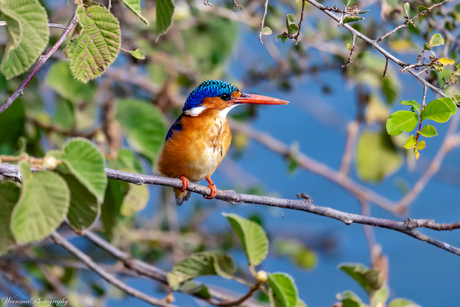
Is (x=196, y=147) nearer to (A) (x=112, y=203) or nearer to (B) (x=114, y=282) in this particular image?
(A) (x=112, y=203)

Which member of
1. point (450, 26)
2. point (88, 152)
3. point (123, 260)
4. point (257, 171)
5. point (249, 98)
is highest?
point (257, 171)

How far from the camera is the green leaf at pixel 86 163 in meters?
0.96

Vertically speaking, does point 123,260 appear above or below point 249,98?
below

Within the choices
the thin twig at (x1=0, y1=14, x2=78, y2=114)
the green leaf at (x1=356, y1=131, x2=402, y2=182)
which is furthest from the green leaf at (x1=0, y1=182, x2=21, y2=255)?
the green leaf at (x1=356, y1=131, x2=402, y2=182)

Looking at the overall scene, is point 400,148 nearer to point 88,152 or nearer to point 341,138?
point 88,152

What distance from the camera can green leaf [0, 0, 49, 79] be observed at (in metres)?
0.86

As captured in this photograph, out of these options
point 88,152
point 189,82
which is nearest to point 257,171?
point 189,82

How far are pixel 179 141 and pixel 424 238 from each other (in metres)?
0.91

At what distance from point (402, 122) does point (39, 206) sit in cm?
74

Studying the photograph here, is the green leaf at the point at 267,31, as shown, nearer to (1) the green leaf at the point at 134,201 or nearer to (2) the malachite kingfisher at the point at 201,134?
(2) the malachite kingfisher at the point at 201,134

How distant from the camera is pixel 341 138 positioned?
5.68 meters

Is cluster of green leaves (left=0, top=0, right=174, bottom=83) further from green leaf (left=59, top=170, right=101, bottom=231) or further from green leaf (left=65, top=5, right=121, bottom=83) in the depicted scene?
green leaf (left=59, top=170, right=101, bottom=231)

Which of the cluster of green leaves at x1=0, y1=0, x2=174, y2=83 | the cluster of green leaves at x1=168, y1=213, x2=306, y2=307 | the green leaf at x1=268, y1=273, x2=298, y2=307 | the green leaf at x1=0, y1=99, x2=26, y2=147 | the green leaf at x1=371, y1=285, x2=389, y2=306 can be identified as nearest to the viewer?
the cluster of green leaves at x1=0, y1=0, x2=174, y2=83

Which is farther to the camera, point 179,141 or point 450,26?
point 179,141
